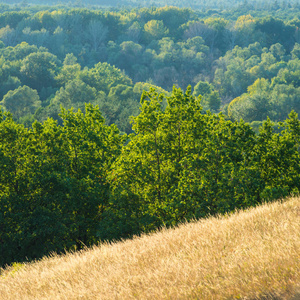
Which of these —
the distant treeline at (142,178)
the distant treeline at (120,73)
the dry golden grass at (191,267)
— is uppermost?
the dry golden grass at (191,267)

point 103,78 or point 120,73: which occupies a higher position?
point 103,78

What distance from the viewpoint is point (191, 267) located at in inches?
333

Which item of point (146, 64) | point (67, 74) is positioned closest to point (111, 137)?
point (67, 74)

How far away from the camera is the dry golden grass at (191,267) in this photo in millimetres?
7363

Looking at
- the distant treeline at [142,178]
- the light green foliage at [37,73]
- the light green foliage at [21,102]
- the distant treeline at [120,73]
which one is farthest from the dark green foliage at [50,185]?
the light green foliage at [37,73]

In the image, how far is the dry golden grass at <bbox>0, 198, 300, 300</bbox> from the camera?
736 cm

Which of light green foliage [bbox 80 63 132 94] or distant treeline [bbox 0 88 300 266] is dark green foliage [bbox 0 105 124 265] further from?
light green foliage [bbox 80 63 132 94]

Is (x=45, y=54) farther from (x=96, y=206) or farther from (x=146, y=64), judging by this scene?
(x=96, y=206)

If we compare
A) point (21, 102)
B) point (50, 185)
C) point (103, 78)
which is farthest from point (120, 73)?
point (50, 185)

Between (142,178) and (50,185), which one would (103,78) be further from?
(142,178)

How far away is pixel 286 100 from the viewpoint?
402ft

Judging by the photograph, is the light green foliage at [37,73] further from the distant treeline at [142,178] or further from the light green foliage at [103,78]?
the distant treeline at [142,178]

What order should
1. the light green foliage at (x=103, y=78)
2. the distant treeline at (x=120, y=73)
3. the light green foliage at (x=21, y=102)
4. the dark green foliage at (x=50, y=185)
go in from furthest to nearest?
the light green foliage at (x=103, y=78) → the distant treeline at (x=120, y=73) → the light green foliage at (x=21, y=102) → the dark green foliage at (x=50, y=185)

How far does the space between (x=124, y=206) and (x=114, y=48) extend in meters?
172
